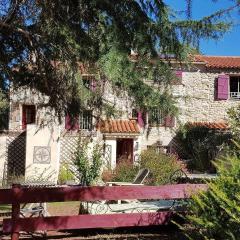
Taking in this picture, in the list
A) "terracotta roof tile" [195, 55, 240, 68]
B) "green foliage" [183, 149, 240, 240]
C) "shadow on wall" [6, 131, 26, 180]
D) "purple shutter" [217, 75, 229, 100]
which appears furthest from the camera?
"terracotta roof tile" [195, 55, 240, 68]

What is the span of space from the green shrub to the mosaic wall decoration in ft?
16.9

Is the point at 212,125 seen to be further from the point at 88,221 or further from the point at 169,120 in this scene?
the point at 169,120

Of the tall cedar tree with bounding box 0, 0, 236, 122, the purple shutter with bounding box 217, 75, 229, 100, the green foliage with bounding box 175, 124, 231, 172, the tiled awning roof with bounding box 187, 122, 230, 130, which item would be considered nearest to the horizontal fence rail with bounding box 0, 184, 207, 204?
the tall cedar tree with bounding box 0, 0, 236, 122

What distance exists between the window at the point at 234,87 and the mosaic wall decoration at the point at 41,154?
47.9 ft

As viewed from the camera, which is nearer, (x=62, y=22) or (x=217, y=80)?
(x=62, y=22)

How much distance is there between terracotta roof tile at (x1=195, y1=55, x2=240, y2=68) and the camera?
32219mm

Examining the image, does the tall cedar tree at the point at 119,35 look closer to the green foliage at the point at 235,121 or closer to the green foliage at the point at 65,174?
the green foliage at the point at 235,121

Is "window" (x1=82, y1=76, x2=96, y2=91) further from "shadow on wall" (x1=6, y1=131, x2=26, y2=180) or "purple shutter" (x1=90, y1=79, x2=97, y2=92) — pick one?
"shadow on wall" (x1=6, y1=131, x2=26, y2=180)

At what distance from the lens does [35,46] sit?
6867 millimetres

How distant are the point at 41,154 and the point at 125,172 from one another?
628 cm

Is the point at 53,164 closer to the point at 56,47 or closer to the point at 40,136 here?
the point at 40,136

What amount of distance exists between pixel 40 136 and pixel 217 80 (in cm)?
1362

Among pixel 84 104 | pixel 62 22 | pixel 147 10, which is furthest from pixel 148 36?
pixel 84 104

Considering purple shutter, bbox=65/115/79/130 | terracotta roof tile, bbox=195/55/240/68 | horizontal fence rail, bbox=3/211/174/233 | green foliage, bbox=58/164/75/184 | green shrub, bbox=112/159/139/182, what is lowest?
green foliage, bbox=58/164/75/184
